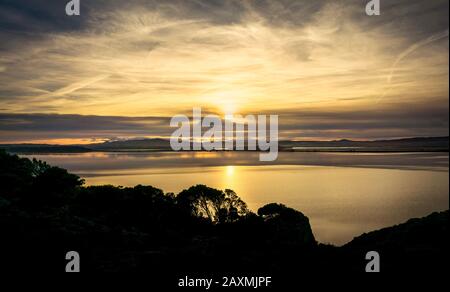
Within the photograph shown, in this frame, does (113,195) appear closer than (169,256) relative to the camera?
No

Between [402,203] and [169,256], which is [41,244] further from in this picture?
[402,203]

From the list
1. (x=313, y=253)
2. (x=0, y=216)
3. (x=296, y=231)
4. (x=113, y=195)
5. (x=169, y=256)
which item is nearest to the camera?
(x=169, y=256)

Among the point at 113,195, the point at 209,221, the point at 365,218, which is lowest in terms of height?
the point at 365,218

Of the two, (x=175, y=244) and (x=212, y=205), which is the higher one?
(x=212, y=205)

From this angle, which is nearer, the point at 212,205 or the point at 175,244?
the point at 175,244

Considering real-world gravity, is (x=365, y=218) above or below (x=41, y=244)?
below

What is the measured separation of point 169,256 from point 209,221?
1967cm

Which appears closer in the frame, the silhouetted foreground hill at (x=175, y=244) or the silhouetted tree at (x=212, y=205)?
the silhouetted foreground hill at (x=175, y=244)

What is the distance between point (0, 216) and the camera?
2202 centimetres

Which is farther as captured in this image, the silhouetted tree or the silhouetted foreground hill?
the silhouetted tree
